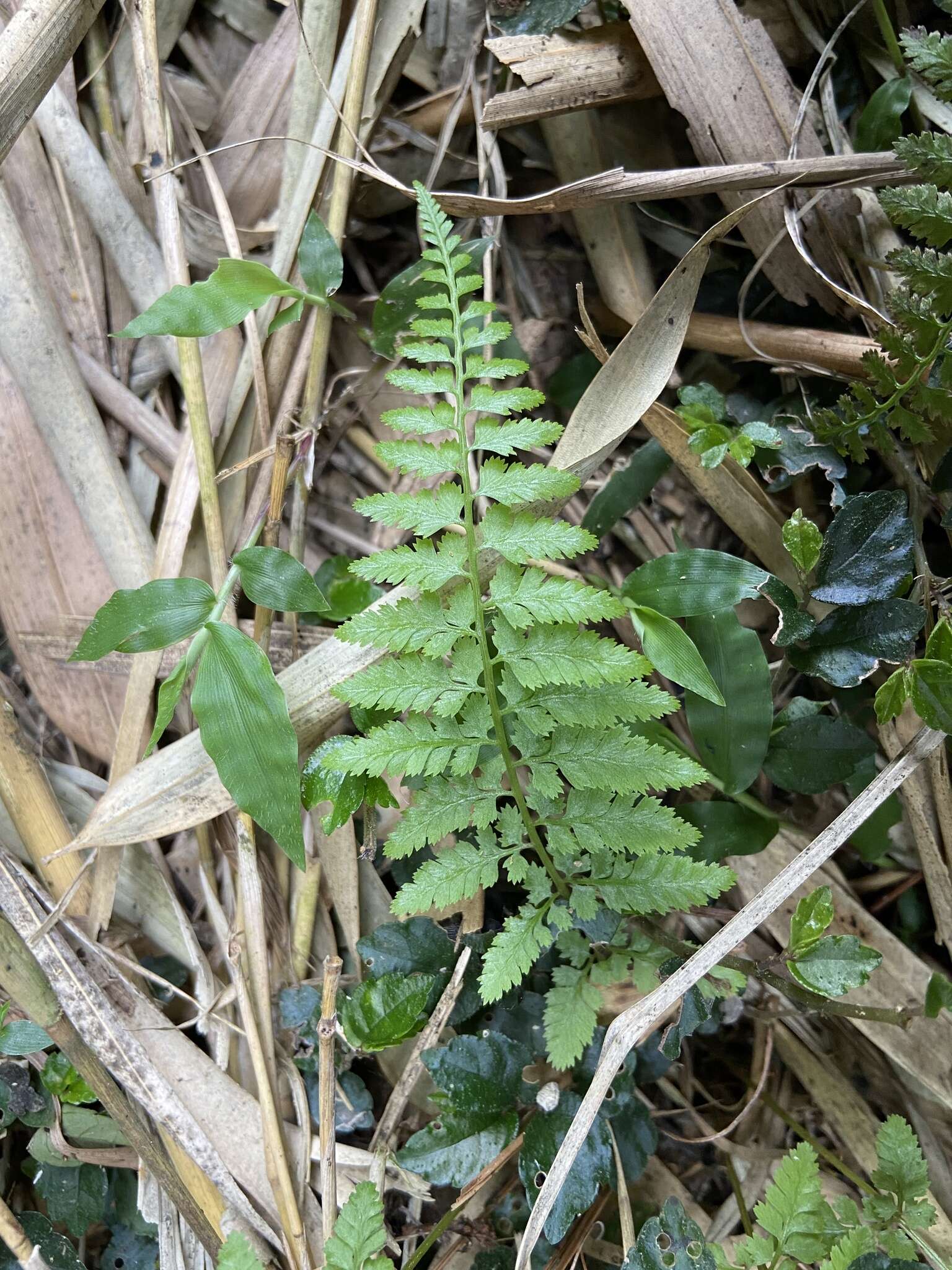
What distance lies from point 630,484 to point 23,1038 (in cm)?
129

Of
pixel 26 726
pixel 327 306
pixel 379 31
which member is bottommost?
pixel 26 726

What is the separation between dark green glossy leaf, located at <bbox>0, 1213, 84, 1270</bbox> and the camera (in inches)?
Answer: 54.9

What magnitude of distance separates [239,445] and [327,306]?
0.27 meters

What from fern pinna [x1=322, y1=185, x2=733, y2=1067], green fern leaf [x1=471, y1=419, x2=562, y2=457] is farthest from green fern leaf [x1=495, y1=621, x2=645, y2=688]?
green fern leaf [x1=471, y1=419, x2=562, y2=457]

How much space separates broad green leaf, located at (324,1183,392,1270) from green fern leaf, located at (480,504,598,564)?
814 mm

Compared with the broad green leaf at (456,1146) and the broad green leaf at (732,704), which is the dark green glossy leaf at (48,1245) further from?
the broad green leaf at (732,704)

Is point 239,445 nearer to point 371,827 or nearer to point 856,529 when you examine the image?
point 371,827

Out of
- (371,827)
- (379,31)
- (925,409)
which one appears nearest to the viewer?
(925,409)

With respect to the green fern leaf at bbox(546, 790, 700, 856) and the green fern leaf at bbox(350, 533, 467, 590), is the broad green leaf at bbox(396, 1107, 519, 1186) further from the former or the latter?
the green fern leaf at bbox(350, 533, 467, 590)

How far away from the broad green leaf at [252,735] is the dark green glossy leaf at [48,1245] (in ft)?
2.68

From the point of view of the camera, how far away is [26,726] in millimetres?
1515

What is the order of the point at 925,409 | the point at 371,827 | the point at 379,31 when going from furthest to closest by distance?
the point at 379,31
the point at 371,827
the point at 925,409

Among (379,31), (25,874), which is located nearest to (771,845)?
(25,874)

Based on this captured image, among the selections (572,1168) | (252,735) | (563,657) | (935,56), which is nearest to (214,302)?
(252,735)
